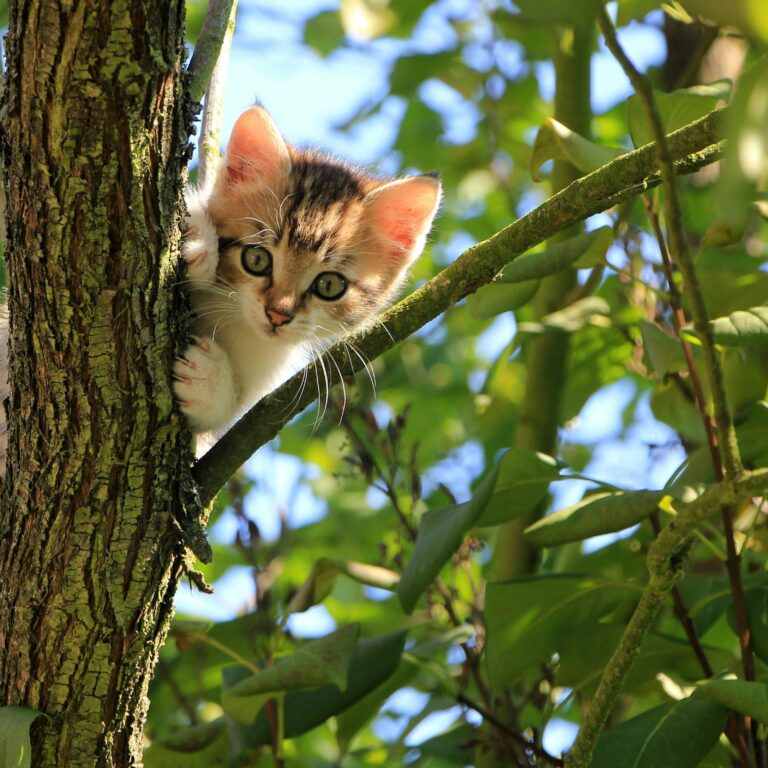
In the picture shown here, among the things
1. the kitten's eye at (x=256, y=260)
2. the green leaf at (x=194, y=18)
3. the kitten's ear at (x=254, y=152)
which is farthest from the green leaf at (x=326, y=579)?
the green leaf at (x=194, y=18)

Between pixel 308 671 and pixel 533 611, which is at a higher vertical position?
pixel 533 611

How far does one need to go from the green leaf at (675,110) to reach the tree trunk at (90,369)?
826 mm

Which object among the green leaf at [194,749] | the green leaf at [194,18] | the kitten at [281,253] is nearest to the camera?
the green leaf at [194,749]

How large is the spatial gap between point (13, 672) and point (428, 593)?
3.52 ft

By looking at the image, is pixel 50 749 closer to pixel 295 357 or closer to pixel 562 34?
pixel 295 357

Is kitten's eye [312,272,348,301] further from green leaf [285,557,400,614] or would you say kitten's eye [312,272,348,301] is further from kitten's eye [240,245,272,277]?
green leaf [285,557,400,614]

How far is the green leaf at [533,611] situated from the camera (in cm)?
188

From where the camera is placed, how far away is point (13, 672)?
1591 millimetres

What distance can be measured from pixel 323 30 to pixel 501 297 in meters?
1.86

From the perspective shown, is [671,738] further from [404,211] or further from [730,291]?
[404,211]

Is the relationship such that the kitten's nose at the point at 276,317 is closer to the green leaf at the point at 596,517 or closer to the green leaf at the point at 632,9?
the green leaf at the point at 596,517

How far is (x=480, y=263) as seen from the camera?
1605 millimetres

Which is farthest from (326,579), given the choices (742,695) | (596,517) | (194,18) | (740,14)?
(194,18)

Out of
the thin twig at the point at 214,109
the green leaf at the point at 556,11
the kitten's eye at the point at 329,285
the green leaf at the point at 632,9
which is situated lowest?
the green leaf at the point at 556,11
